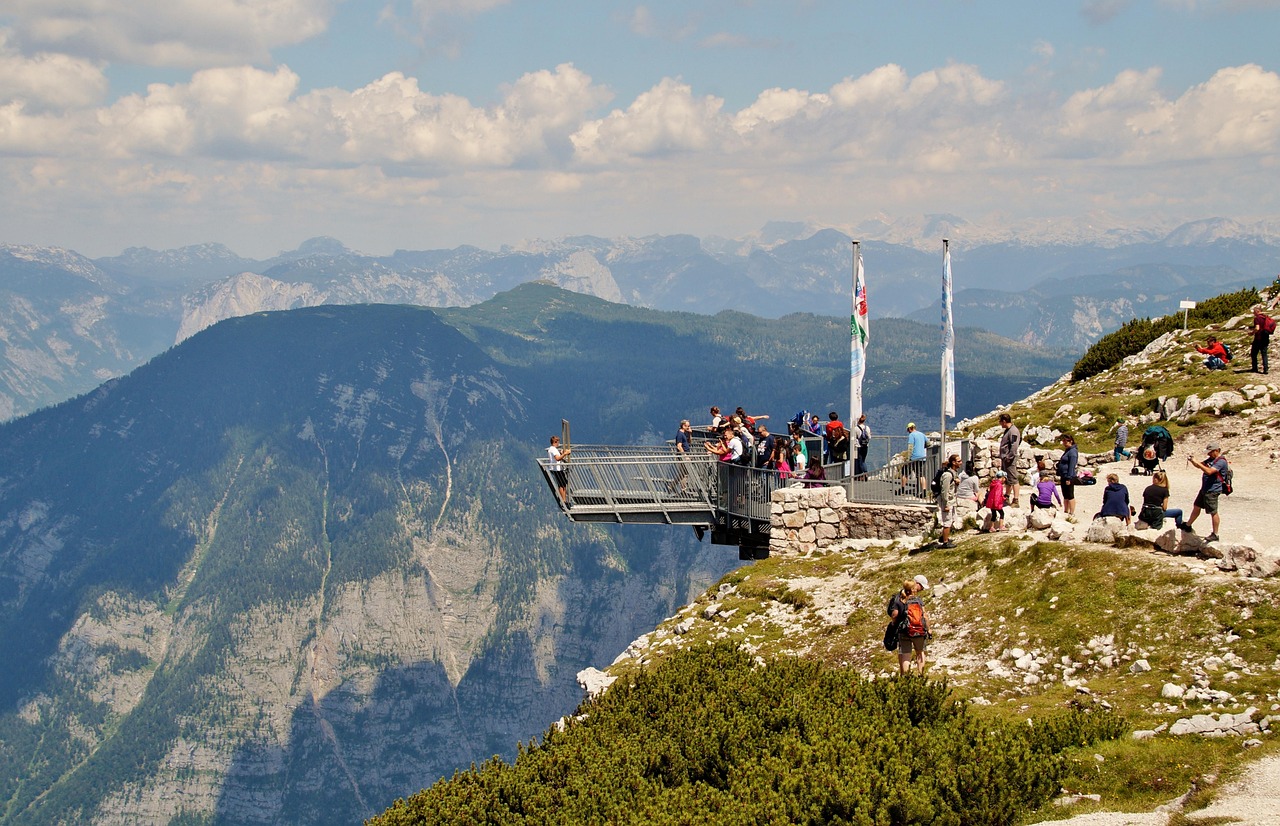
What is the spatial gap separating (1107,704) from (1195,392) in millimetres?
27421

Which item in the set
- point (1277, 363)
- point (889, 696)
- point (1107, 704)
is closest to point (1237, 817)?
point (1107, 704)

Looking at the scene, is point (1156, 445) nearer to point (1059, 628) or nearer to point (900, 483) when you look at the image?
point (900, 483)

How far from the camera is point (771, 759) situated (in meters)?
18.7

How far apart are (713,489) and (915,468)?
761 cm

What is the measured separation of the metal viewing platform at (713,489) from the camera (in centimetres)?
3647

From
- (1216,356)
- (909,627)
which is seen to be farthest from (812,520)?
(1216,356)

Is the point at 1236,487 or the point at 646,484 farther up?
the point at 1236,487

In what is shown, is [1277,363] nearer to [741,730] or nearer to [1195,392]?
[1195,392]

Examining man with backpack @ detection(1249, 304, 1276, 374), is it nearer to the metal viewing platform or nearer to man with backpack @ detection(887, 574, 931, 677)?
the metal viewing platform

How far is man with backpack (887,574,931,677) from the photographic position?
22938mm

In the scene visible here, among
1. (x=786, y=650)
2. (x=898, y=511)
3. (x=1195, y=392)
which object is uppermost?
(x=1195, y=392)

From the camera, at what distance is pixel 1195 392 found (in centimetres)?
4328

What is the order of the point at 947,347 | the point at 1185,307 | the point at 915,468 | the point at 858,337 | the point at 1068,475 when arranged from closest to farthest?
the point at 1068,475 → the point at 915,468 → the point at 947,347 → the point at 858,337 → the point at 1185,307

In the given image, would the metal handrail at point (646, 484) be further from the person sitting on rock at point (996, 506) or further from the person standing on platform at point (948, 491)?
the person sitting on rock at point (996, 506)
